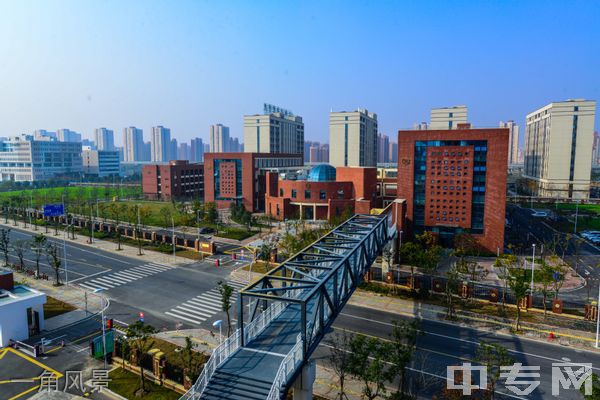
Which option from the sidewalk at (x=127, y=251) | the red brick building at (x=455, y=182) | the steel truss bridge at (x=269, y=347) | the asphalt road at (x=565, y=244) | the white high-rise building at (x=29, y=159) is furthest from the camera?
the white high-rise building at (x=29, y=159)

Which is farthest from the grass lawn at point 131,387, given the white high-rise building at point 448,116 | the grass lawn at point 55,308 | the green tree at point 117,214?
the white high-rise building at point 448,116

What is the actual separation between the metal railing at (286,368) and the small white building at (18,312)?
54.9ft

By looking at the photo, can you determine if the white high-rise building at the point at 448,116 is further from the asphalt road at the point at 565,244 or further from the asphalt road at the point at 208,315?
the asphalt road at the point at 208,315

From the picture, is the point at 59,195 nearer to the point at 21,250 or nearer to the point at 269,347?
the point at 21,250

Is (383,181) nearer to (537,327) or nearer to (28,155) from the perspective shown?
(537,327)

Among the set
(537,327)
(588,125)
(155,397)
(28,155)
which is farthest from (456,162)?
(28,155)

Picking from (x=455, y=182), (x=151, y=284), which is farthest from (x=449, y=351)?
(x=455, y=182)

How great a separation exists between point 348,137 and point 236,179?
132ft

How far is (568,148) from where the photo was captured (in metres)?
78.6

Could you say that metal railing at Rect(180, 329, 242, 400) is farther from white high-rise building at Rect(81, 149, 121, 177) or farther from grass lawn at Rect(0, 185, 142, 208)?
white high-rise building at Rect(81, 149, 121, 177)

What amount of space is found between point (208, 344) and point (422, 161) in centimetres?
2813

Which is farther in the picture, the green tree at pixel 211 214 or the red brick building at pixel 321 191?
the red brick building at pixel 321 191

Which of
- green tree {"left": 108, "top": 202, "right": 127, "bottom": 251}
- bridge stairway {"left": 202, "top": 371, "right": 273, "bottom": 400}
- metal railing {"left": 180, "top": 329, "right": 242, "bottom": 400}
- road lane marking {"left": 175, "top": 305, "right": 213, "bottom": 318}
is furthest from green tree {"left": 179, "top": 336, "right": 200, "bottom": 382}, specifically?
green tree {"left": 108, "top": 202, "right": 127, "bottom": 251}

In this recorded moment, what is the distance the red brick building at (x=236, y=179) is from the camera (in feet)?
220
